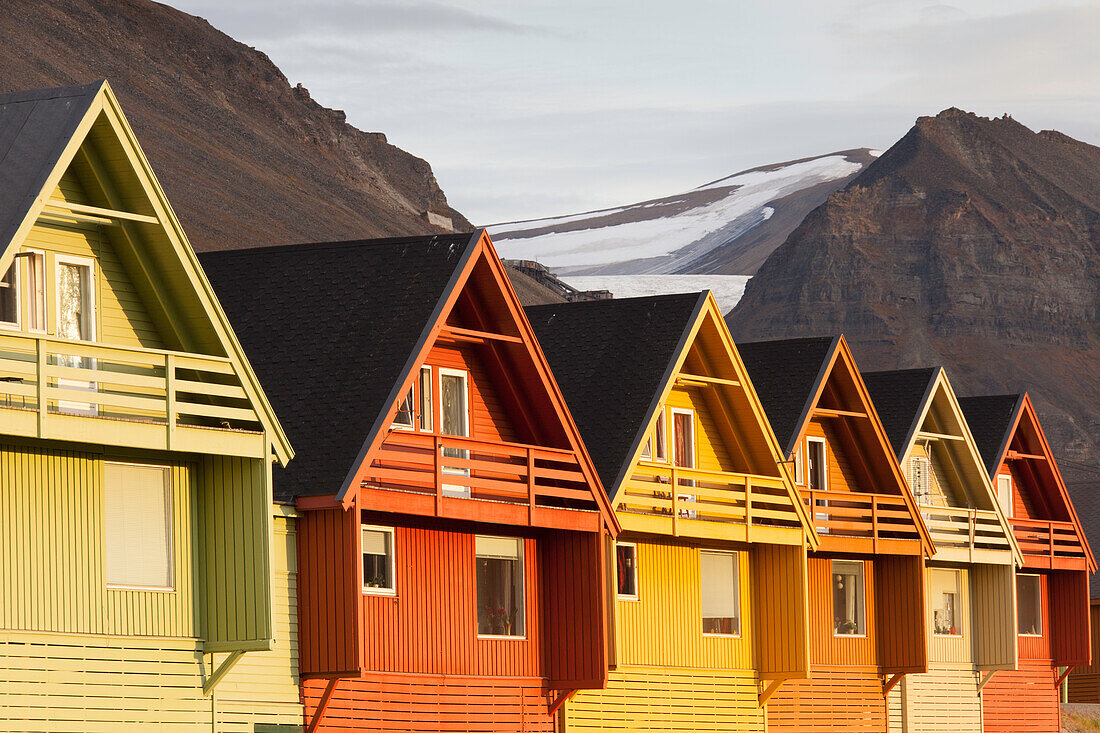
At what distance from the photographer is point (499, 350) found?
3209 cm

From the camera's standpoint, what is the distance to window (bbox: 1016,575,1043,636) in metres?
52.2

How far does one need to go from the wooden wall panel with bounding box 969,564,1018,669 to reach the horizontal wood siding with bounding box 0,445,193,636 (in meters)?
28.3

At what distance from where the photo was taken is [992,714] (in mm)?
49719

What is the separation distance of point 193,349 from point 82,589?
3636mm

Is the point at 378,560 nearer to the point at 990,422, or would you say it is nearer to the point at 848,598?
the point at 848,598

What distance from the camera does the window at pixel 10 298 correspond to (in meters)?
23.6

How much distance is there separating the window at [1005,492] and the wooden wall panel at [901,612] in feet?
25.8

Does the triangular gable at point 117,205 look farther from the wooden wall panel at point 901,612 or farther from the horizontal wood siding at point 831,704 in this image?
the wooden wall panel at point 901,612

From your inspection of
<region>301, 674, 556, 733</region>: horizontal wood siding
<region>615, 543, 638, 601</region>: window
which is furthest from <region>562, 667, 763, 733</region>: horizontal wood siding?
<region>615, 543, 638, 601</region>: window

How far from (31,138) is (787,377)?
2196 centimetres

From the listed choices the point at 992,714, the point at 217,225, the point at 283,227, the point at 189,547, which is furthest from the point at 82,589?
the point at 283,227

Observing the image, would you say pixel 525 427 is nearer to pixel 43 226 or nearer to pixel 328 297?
pixel 328 297

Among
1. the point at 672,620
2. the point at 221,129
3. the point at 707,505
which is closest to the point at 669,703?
the point at 672,620

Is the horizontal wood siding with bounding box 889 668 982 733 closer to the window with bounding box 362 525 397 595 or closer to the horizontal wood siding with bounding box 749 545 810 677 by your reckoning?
the horizontal wood siding with bounding box 749 545 810 677
